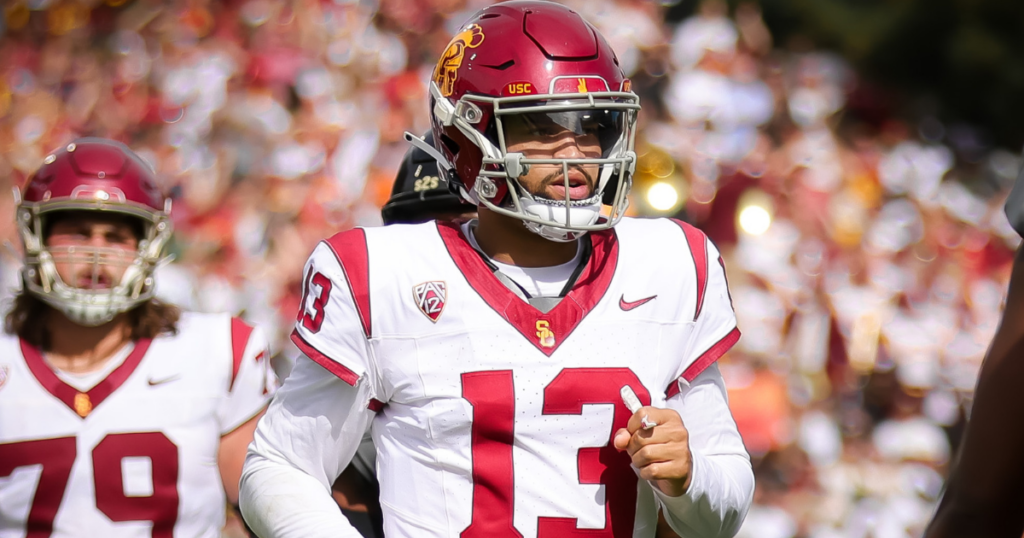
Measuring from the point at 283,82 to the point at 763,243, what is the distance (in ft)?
11.2

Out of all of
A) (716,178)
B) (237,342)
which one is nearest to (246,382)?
(237,342)

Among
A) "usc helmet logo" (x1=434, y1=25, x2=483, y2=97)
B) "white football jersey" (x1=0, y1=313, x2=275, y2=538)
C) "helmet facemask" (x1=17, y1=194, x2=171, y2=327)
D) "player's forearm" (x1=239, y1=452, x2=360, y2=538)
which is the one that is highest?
"usc helmet logo" (x1=434, y1=25, x2=483, y2=97)

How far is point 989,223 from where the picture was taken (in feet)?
22.9

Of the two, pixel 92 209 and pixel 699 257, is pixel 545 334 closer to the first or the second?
pixel 699 257

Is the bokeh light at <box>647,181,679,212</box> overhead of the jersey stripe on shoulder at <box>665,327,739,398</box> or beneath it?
beneath

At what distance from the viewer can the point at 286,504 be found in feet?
5.66

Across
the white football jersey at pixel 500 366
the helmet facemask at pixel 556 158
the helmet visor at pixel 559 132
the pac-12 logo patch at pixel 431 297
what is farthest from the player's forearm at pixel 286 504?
the helmet visor at pixel 559 132

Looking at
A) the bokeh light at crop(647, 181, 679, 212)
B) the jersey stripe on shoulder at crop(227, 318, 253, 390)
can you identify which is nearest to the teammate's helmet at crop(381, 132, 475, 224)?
the jersey stripe on shoulder at crop(227, 318, 253, 390)

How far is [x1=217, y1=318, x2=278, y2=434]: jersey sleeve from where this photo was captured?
2910mm

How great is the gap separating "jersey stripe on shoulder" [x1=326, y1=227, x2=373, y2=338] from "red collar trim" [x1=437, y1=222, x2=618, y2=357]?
15cm

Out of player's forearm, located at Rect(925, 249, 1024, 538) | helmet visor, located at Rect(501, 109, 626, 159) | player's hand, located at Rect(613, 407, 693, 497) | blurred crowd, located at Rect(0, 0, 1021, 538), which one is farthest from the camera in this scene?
blurred crowd, located at Rect(0, 0, 1021, 538)

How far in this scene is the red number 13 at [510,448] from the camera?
5.56ft

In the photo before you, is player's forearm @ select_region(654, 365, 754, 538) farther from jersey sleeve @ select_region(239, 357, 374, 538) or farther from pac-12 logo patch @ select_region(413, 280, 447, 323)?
jersey sleeve @ select_region(239, 357, 374, 538)

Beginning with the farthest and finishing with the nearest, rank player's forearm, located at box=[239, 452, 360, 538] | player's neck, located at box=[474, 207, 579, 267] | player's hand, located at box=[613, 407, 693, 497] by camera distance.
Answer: player's neck, located at box=[474, 207, 579, 267], player's forearm, located at box=[239, 452, 360, 538], player's hand, located at box=[613, 407, 693, 497]
